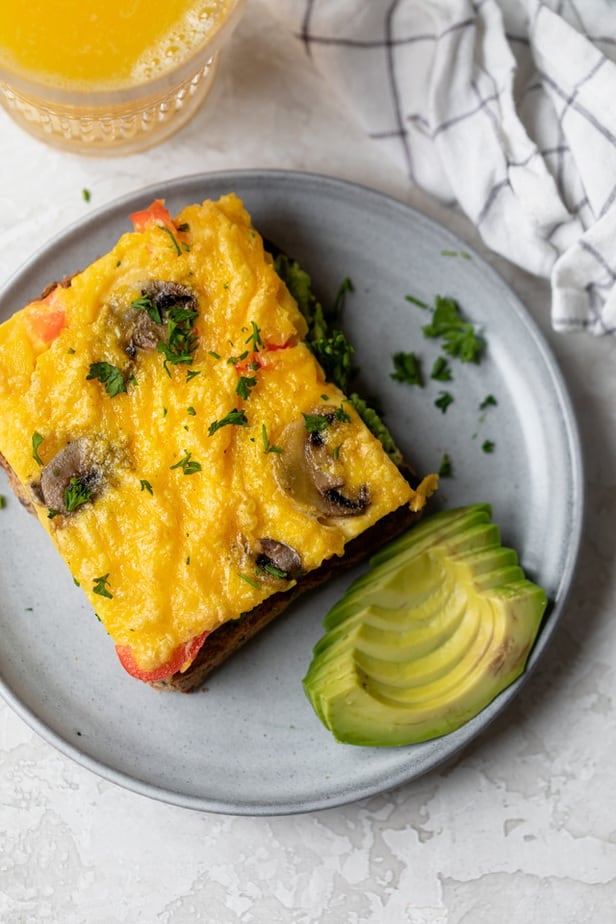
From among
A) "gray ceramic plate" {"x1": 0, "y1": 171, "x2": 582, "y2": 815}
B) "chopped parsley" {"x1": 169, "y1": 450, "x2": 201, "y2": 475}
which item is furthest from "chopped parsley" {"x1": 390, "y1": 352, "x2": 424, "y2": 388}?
"chopped parsley" {"x1": 169, "y1": 450, "x2": 201, "y2": 475}

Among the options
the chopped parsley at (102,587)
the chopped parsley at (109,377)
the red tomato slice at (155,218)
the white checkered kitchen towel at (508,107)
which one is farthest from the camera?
the white checkered kitchen towel at (508,107)

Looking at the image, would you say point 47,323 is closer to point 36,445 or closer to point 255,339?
point 36,445

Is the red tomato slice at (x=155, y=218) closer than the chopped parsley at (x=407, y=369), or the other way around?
the red tomato slice at (x=155, y=218)

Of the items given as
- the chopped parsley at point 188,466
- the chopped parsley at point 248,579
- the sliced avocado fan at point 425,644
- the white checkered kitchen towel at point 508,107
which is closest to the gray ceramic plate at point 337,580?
the sliced avocado fan at point 425,644

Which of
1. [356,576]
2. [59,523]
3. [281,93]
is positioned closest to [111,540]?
[59,523]

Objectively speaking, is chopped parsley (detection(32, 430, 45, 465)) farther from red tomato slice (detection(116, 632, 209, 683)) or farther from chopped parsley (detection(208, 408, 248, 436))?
red tomato slice (detection(116, 632, 209, 683))

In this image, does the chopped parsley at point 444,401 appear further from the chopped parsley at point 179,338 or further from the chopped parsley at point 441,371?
the chopped parsley at point 179,338
